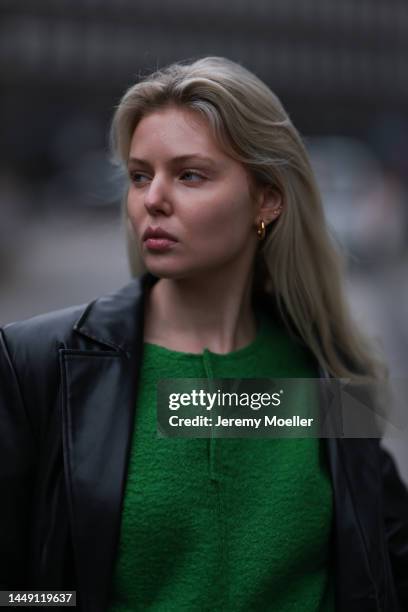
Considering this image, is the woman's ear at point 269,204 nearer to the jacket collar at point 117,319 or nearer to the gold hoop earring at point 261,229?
the gold hoop earring at point 261,229

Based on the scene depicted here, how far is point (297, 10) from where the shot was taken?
43812 millimetres

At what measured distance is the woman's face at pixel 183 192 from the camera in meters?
1.90

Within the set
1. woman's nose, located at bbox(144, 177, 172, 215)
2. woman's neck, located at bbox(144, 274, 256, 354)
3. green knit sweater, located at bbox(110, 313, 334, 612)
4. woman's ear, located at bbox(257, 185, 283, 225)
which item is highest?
woman's ear, located at bbox(257, 185, 283, 225)

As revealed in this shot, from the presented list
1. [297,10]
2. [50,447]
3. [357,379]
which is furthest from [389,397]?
[297,10]

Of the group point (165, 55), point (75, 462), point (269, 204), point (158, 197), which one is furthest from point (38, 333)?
point (165, 55)

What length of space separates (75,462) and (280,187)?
2.86 ft

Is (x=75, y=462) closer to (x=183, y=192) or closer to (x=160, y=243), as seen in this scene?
(x=160, y=243)

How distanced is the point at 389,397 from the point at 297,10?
44.6 m

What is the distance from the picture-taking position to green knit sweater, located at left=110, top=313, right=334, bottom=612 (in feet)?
5.94

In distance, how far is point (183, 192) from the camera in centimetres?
190

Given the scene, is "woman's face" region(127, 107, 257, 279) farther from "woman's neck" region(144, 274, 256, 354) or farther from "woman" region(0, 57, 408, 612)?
"woman's neck" region(144, 274, 256, 354)

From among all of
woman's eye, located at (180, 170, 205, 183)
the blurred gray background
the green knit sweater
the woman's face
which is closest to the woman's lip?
the woman's face

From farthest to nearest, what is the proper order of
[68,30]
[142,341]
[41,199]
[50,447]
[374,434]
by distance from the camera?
[68,30], [41,199], [374,434], [142,341], [50,447]

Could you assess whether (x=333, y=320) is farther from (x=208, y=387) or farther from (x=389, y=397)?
(x=208, y=387)
